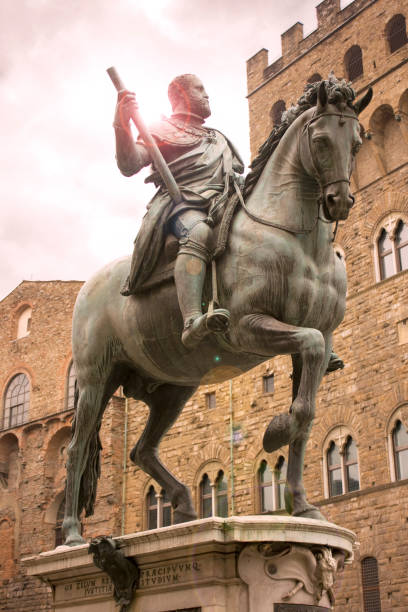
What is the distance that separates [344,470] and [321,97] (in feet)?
62.1

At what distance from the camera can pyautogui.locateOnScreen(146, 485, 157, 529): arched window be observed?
28312 millimetres

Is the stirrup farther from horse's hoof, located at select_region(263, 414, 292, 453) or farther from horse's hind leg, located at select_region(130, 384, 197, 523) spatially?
horse's hind leg, located at select_region(130, 384, 197, 523)

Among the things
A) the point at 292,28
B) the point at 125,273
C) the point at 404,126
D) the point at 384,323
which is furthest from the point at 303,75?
the point at 125,273

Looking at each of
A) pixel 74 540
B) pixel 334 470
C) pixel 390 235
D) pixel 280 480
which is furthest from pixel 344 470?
pixel 74 540

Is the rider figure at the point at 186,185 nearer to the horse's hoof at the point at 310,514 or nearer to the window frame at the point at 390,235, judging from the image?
the horse's hoof at the point at 310,514

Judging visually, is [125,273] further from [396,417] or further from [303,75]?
[303,75]

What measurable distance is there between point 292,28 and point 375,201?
29.5 feet

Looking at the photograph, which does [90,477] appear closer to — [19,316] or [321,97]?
[321,97]

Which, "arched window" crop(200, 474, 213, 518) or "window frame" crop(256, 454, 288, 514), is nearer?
"window frame" crop(256, 454, 288, 514)

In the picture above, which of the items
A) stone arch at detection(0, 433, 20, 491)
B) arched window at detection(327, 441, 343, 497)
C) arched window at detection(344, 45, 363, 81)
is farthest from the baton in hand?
stone arch at detection(0, 433, 20, 491)

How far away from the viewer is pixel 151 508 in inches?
1126

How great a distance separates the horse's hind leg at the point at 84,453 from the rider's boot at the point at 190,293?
1.21 m

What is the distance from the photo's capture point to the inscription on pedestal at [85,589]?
17.9 feet

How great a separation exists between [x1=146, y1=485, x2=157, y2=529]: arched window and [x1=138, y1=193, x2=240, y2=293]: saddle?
23613mm
